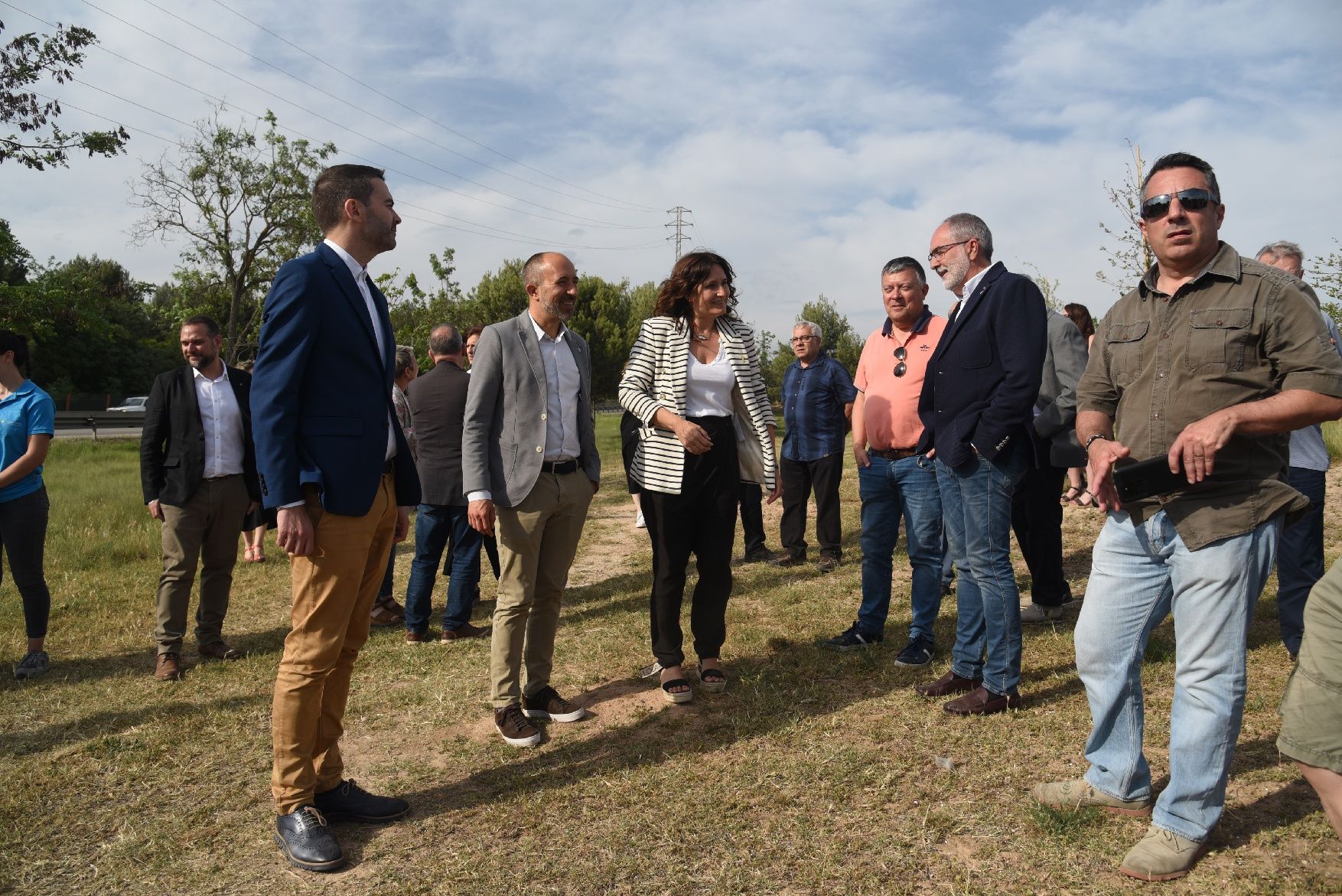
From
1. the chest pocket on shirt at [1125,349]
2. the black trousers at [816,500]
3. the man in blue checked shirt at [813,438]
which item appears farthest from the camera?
the man in blue checked shirt at [813,438]

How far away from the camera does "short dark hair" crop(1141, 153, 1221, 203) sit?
2.74 metres

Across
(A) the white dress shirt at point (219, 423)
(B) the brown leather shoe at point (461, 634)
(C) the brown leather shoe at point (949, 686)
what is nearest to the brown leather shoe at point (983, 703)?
(C) the brown leather shoe at point (949, 686)

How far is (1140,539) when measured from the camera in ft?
9.32

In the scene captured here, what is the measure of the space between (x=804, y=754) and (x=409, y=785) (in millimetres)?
1724

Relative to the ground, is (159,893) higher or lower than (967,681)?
lower

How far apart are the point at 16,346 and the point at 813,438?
6230mm

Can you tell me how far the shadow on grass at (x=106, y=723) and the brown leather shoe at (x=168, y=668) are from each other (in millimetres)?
485

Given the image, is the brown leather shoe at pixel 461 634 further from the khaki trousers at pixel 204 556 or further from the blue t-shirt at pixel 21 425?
the blue t-shirt at pixel 21 425

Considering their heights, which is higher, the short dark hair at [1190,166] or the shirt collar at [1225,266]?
the short dark hair at [1190,166]

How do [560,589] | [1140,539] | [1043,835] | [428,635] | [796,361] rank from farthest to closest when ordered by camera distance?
[796,361], [428,635], [560,589], [1043,835], [1140,539]

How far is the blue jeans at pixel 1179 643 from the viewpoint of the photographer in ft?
8.66

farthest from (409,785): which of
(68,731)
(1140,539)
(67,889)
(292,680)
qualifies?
(1140,539)

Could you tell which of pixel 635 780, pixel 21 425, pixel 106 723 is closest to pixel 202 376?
pixel 21 425

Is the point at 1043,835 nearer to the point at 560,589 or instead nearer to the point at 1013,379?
the point at 1013,379
